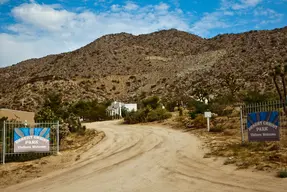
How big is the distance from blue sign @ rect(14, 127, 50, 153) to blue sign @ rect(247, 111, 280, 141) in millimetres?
10303

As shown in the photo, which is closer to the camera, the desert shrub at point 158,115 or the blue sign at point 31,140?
the blue sign at point 31,140

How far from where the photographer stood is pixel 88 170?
1399 cm

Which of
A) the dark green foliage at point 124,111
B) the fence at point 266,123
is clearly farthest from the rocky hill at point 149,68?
the fence at point 266,123

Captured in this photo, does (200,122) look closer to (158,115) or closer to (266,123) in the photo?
(158,115)

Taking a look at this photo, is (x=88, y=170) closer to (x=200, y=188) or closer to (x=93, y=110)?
(x=200, y=188)

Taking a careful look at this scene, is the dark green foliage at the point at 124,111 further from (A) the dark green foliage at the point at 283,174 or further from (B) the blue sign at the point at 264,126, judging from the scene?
(A) the dark green foliage at the point at 283,174

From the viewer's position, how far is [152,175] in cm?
1191

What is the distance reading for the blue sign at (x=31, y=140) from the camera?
1670 centimetres

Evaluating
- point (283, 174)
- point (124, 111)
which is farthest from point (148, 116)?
point (283, 174)

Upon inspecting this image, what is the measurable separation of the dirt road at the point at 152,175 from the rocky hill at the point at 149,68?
33684 millimetres

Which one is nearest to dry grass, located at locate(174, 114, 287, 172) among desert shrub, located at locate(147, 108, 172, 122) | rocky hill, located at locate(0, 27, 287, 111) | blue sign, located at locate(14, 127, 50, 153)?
blue sign, located at locate(14, 127, 50, 153)

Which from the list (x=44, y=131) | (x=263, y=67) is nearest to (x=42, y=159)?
(x=44, y=131)

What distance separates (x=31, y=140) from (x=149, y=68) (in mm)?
81662

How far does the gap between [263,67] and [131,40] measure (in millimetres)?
70084
